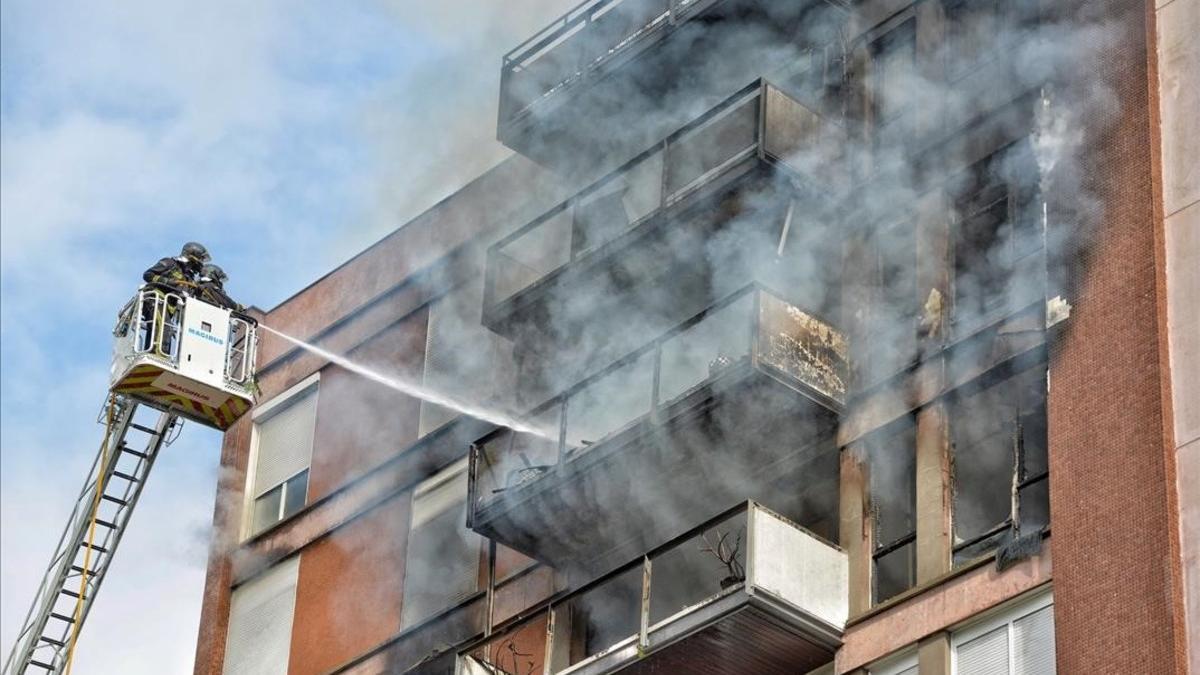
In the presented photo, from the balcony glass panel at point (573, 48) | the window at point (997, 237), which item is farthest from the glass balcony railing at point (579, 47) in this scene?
the window at point (997, 237)

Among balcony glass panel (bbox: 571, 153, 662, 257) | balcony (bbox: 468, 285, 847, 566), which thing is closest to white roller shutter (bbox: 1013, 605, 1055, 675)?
balcony (bbox: 468, 285, 847, 566)

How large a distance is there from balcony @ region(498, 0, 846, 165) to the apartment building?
0.14 feet

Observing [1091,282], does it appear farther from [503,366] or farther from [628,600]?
[503,366]

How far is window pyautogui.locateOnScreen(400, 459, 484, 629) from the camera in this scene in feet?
102

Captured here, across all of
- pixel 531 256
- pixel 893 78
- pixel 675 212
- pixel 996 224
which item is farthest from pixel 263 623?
pixel 996 224

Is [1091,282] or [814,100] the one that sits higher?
[814,100]

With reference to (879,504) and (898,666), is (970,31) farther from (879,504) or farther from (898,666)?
(898,666)

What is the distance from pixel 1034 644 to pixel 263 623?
13.3 metres

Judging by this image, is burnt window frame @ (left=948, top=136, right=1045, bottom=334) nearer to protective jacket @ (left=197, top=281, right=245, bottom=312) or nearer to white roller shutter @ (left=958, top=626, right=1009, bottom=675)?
white roller shutter @ (left=958, top=626, right=1009, bottom=675)

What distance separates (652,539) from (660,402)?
1646 millimetres

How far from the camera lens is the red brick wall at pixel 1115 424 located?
72.8ft

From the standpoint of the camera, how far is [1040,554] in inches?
922

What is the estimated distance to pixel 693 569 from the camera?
28500mm

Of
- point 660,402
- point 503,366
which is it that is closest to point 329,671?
point 503,366
